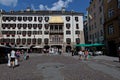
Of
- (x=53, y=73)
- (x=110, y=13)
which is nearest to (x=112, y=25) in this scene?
(x=110, y=13)

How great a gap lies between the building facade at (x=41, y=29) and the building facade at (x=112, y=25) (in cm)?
2883

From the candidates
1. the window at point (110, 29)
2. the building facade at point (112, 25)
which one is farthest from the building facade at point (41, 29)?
the window at point (110, 29)

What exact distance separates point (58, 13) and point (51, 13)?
2576 mm

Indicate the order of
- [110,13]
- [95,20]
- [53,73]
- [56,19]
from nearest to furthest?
[53,73] < [110,13] < [95,20] < [56,19]

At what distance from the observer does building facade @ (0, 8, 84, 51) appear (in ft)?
240

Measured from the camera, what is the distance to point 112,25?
134 feet

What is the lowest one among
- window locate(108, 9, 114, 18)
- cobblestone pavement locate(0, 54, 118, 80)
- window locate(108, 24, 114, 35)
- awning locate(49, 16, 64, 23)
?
cobblestone pavement locate(0, 54, 118, 80)

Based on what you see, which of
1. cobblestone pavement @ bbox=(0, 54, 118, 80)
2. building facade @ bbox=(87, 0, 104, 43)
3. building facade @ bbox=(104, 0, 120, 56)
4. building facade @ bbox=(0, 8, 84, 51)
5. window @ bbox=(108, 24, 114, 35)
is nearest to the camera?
cobblestone pavement @ bbox=(0, 54, 118, 80)

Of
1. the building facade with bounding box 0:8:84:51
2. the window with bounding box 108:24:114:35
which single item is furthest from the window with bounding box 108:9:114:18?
the building facade with bounding box 0:8:84:51

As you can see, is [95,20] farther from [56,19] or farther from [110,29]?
[56,19]

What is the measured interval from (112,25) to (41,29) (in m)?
37.2

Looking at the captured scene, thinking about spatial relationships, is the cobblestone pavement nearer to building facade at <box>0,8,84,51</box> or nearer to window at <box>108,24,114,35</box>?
window at <box>108,24,114,35</box>

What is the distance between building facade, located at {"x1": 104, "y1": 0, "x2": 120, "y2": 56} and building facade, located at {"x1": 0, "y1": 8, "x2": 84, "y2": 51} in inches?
1135

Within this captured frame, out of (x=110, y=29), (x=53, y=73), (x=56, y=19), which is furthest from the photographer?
(x=56, y=19)
